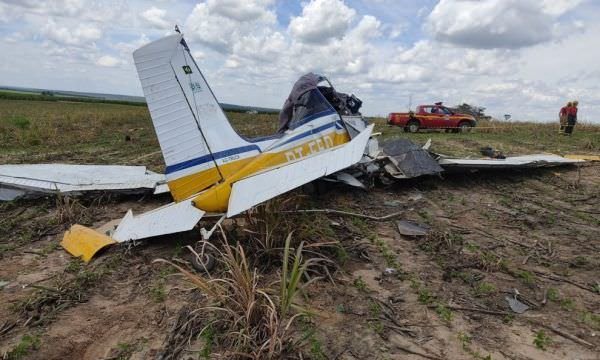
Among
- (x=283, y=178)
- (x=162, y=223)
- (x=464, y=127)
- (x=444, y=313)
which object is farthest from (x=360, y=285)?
(x=464, y=127)

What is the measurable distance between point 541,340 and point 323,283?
1.94m

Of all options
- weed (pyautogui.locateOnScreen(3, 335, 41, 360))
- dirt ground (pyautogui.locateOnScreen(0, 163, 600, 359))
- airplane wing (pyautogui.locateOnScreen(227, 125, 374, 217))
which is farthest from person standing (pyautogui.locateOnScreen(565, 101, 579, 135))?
weed (pyautogui.locateOnScreen(3, 335, 41, 360))

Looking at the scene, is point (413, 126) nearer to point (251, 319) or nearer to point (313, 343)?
point (313, 343)

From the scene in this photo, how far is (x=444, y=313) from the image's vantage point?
3709mm

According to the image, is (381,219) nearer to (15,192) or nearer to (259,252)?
(259,252)

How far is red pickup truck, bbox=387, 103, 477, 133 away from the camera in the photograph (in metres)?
20.4

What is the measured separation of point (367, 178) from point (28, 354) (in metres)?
6.20

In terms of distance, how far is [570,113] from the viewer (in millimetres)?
17281

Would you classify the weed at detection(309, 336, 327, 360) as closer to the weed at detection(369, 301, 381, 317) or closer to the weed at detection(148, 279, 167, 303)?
the weed at detection(369, 301, 381, 317)

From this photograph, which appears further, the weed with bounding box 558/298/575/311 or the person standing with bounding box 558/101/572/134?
the person standing with bounding box 558/101/572/134

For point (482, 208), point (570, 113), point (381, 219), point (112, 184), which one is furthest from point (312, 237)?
point (570, 113)

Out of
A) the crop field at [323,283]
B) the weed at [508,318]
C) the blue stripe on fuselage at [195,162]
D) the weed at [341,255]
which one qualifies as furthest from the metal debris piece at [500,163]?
the weed at [508,318]

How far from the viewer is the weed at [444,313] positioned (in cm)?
363

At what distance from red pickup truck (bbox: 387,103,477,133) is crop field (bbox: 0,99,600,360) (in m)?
13.0
